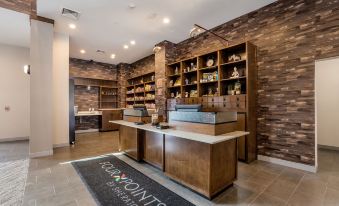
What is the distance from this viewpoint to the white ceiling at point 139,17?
361 cm

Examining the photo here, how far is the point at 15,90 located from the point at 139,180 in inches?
249

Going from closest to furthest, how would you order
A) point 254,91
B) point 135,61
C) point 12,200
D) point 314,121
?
point 12,200
point 314,121
point 254,91
point 135,61

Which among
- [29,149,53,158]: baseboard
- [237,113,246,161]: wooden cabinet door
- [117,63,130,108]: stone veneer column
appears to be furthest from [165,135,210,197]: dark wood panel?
[117,63,130,108]: stone veneer column

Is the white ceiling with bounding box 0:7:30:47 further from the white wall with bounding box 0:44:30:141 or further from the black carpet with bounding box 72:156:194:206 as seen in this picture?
the black carpet with bounding box 72:156:194:206

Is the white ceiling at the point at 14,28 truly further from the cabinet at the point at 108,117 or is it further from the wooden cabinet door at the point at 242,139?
the wooden cabinet door at the point at 242,139

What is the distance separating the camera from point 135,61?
835cm

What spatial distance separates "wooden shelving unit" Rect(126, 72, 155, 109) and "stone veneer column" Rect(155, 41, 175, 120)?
0.96 metres

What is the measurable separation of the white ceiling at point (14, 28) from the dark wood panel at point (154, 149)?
4431 mm

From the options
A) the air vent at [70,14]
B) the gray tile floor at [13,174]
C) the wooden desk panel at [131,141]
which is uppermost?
the air vent at [70,14]

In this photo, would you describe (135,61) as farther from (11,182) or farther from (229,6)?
(11,182)

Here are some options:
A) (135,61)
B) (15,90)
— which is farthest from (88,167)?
(135,61)

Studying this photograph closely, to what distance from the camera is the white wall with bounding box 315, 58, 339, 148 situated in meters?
4.47

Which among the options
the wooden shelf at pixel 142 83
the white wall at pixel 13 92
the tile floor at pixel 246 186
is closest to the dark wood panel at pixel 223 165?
the tile floor at pixel 246 186

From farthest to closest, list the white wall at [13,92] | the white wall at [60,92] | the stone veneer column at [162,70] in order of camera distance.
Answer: the white wall at [13,92] → the stone veneer column at [162,70] → the white wall at [60,92]
